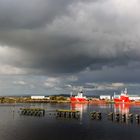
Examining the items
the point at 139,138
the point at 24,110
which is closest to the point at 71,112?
the point at 24,110

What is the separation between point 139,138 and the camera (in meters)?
85.9

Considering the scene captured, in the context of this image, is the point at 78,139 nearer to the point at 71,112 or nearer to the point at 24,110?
the point at 71,112

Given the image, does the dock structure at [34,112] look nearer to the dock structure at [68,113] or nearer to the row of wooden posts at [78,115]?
the row of wooden posts at [78,115]

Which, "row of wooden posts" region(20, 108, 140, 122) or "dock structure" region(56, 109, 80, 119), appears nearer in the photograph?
"row of wooden posts" region(20, 108, 140, 122)

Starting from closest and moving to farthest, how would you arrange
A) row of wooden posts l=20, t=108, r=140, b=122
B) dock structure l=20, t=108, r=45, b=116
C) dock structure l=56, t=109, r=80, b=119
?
row of wooden posts l=20, t=108, r=140, b=122, dock structure l=56, t=109, r=80, b=119, dock structure l=20, t=108, r=45, b=116

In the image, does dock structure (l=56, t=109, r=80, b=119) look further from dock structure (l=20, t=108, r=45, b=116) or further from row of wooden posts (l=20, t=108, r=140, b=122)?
dock structure (l=20, t=108, r=45, b=116)

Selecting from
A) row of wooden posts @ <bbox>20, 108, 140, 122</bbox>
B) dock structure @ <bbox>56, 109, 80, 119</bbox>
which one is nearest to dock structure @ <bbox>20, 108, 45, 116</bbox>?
row of wooden posts @ <bbox>20, 108, 140, 122</bbox>

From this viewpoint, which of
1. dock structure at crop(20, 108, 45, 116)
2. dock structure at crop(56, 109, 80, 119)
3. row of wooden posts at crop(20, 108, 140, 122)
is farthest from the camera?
dock structure at crop(20, 108, 45, 116)

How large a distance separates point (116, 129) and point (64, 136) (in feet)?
71.4

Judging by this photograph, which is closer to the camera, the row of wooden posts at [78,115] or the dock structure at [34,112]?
the row of wooden posts at [78,115]

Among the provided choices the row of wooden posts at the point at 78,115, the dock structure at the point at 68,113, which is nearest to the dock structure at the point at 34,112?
the row of wooden posts at the point at 78,115

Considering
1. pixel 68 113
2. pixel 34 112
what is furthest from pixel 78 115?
pixel 34 112

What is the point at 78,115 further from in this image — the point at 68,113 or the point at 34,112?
the point at 34,112

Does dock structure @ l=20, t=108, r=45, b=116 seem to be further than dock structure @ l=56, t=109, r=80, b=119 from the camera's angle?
Yes
